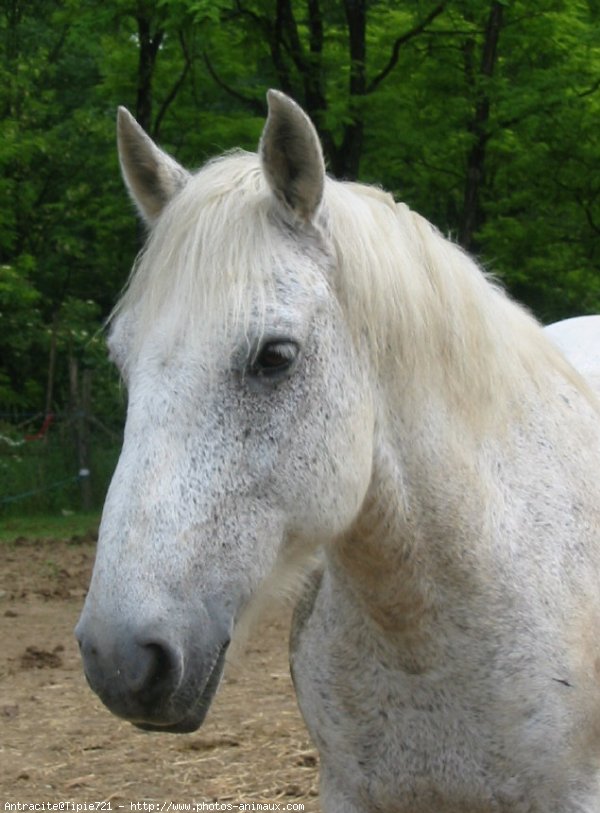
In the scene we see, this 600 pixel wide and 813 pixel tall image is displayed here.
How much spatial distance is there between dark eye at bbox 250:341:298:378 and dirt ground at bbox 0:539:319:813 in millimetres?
1573

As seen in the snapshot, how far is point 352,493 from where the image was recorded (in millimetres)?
2393

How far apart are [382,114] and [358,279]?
34.0ft

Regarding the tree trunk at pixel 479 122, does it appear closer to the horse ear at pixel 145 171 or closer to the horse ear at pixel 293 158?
the horse ear at pixel 145 171

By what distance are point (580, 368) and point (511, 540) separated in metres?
1.53

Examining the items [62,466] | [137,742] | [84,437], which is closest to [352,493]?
[137,742]

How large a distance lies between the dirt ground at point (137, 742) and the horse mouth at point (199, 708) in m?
1.47

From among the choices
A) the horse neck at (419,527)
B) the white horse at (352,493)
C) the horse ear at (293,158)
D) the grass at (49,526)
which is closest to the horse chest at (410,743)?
the white horse at (352,493)

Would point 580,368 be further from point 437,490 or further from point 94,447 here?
point 94,447

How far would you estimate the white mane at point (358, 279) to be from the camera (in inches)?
92.2

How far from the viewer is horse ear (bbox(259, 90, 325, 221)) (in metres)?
2.33

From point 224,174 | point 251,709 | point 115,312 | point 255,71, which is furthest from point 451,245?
point 255,71

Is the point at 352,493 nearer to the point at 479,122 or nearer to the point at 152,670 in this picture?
the point at 152,670

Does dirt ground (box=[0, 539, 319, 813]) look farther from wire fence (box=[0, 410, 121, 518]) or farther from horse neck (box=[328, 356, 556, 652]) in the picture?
wire fence (box=[0, 410, 121, 518])

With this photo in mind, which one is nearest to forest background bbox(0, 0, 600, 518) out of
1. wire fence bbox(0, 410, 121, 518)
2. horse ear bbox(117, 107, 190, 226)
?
wire fence bbox(0, 410, 121, 518)
